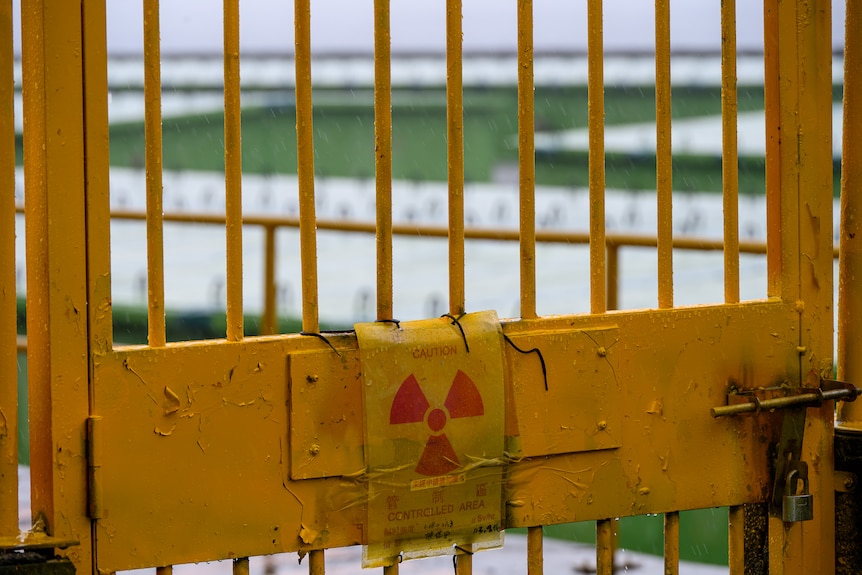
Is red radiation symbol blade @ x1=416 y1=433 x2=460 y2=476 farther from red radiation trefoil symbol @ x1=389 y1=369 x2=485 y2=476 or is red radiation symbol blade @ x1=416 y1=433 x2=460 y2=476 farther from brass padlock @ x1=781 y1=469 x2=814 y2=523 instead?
brass padlock @ x1=781 y1=469 x2=814 y2=523

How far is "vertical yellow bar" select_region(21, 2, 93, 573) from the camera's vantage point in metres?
1.30

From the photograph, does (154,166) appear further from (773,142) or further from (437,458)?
(773,142)

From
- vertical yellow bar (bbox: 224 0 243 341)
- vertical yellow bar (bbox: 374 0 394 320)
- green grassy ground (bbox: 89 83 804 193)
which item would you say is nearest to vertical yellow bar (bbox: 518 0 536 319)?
vertical yellow bar (bbox: 374 0 394 320)

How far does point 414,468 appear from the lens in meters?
1.49

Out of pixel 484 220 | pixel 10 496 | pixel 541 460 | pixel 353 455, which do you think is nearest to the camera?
pixel 10 496

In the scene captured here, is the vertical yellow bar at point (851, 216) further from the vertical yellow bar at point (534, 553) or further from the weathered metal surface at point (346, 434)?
the vertical yellow bar at point (534, 553)

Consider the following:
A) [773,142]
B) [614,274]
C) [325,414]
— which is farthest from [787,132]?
[614,274]

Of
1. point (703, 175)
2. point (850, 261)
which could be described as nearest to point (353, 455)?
point (850, 261)

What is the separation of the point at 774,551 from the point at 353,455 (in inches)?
32.4

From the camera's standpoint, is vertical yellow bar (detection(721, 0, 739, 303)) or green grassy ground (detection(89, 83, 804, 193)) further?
green grassy ground (detection(89, 83, 804, 193))

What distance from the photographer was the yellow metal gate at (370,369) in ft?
4.32

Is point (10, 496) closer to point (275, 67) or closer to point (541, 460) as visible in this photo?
point (541, 460)

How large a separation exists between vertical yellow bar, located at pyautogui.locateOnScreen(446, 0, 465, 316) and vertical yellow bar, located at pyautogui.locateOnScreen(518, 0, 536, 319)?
3.8 inches

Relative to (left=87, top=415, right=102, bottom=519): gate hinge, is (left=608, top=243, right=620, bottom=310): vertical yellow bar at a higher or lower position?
higher
